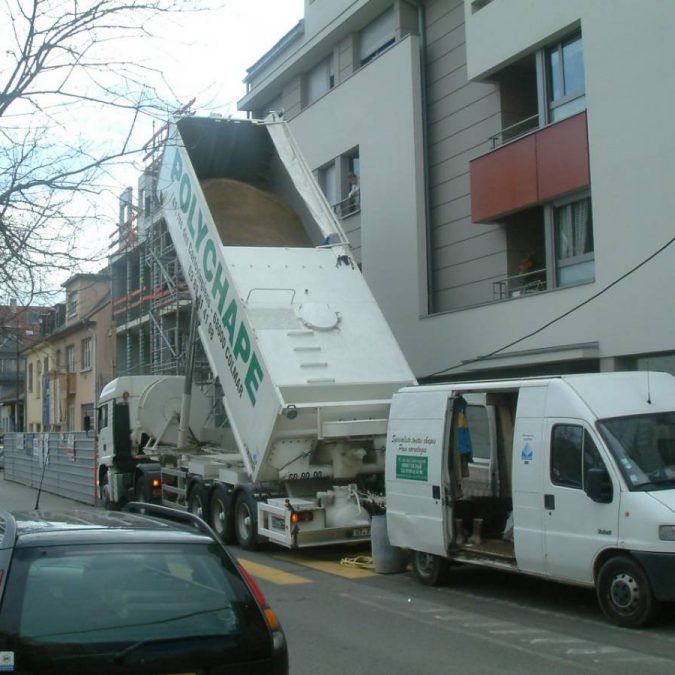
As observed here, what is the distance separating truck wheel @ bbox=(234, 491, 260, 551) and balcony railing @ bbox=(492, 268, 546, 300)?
21.3 ft

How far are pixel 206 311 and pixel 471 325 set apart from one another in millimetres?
5594

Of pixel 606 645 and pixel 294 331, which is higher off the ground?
pixel 294 331

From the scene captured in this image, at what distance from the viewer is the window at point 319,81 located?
24.7 m

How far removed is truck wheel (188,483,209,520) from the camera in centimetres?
1527

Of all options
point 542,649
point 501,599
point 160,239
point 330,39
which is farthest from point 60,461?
point 542,649

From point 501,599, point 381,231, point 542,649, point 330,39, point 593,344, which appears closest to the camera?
point 542,649

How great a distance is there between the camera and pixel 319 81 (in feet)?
83.0

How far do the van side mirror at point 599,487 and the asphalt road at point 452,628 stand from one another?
1155 millimetres

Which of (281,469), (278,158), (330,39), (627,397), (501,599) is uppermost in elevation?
(330,39)

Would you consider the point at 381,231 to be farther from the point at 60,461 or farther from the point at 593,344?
the point at 60,461

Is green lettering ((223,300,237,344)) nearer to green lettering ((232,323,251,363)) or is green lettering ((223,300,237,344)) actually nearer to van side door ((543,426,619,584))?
green lettering ((232,323,251,363))

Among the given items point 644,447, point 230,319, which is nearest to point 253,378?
point 230,319

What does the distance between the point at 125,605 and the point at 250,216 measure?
1254 centimetres

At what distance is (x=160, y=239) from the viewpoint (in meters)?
17.6
